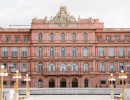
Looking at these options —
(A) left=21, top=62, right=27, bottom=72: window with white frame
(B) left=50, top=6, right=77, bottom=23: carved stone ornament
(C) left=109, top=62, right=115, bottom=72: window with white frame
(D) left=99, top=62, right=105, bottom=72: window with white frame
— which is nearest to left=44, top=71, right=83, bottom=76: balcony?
(D) left=99, top=62, right=105, bottom=72: window with white frame

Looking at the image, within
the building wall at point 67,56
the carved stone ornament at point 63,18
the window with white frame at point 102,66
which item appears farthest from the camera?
the window with white frame at point 102,66

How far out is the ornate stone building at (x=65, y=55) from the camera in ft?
354

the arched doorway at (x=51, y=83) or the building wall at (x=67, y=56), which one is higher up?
the building wall at (x=67, y=56)

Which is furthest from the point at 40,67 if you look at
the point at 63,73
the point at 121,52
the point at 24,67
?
the point at 121,52

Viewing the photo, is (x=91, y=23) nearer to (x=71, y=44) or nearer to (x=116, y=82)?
(x=71, y=44)

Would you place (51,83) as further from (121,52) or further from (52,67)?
(121,52)

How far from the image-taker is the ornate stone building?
108000 mm

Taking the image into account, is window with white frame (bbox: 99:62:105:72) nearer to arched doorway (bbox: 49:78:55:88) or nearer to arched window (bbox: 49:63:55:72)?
arched window (bbox: 49:63:55:72)

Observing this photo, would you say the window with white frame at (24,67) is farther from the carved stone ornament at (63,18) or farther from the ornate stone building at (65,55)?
the carved stone ornament at (63,18)

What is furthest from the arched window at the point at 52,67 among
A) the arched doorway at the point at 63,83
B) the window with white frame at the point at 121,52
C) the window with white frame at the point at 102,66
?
the window with white frame at the point at 121,52

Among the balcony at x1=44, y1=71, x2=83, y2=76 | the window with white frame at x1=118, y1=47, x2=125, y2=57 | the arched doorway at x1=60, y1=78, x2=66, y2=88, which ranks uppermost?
the window with white frame at x1=118, y1=47, x2=125, y2=57

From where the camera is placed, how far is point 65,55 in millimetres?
109062

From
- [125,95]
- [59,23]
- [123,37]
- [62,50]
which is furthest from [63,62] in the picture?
[125,95]

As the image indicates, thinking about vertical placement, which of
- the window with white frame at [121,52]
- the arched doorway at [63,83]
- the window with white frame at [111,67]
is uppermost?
the window with white frame at [121,52]
